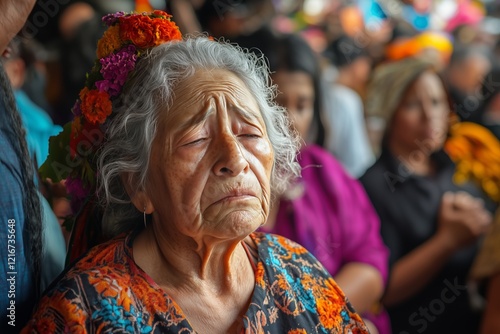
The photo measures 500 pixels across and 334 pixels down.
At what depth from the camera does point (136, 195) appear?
1581 millimetres

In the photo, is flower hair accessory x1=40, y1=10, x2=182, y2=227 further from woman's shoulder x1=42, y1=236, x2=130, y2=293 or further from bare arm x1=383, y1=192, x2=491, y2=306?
bare arm x1=383, y1=192, x2=491, y2=306

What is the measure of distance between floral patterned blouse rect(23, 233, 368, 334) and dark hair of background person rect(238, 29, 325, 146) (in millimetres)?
1622

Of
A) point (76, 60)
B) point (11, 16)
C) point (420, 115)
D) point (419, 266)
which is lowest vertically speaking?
point (419, 266)

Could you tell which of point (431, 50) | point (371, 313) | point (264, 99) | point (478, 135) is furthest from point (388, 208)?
point (264, 99)

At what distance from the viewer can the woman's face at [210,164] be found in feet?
4.85

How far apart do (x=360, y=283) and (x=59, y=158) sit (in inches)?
70.7

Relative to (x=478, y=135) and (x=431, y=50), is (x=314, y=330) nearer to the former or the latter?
(x=478, y=135)

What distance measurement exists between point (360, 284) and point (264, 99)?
1.70 metres

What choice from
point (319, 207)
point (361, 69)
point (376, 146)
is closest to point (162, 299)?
point (319, 207)

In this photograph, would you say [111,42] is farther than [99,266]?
Yes

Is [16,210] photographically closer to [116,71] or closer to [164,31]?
[116,71]

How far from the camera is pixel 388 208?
3678mm

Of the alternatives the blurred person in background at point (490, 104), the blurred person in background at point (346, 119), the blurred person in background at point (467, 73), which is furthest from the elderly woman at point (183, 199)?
the blurred person in background at point (467, 73)

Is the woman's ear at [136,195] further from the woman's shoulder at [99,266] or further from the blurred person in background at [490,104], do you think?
the blurred person in background at [490,104]
